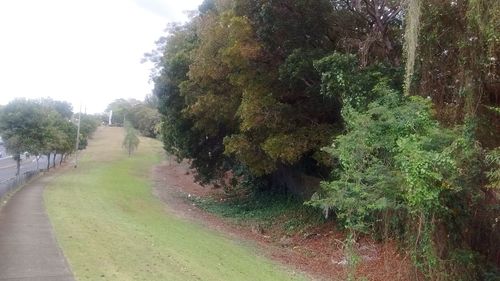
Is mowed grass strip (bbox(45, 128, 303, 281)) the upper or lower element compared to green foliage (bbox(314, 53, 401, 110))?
lower

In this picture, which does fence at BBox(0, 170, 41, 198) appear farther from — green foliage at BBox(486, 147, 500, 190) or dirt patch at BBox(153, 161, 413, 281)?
green foliage at BBox(486, 147, 500, 190)

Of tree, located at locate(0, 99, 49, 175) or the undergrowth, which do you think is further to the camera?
tree, located at locate(0, 99, 49, 175)

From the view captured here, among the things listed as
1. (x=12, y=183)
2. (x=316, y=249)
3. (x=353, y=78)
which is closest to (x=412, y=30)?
(x=353, y=78)

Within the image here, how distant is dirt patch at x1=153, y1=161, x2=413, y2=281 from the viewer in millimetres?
13852

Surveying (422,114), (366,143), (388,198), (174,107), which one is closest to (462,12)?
(422,114)

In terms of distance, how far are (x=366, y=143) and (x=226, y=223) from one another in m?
13.4

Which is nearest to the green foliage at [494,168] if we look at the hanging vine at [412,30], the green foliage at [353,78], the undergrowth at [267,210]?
the hanging vine at [412,30]

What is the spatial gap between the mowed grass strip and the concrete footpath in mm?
284

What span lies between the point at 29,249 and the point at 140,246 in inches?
119

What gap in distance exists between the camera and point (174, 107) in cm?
2820

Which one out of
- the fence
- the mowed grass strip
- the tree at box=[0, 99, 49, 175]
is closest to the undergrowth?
the mowed grass strip

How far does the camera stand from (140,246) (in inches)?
532

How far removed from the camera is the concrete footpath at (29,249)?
928 cm

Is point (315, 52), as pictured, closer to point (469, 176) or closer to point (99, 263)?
point (469, 176)
